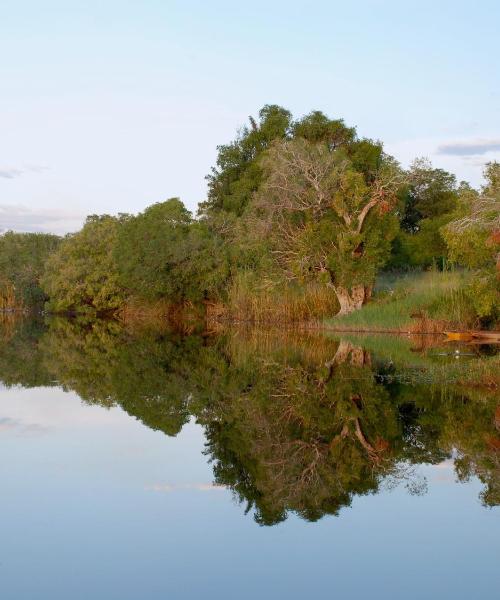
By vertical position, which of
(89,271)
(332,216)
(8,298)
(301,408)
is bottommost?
(8,298)

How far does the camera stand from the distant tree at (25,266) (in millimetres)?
75312

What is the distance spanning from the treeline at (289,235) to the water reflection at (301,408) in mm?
6510

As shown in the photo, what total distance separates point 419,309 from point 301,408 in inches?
731

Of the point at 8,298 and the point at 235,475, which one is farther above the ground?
the point at 235,475

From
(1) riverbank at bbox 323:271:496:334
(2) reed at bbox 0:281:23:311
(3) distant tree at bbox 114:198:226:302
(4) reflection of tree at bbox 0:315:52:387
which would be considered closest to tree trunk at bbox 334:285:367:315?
(1) riverbank at bbox 323:271:496:334

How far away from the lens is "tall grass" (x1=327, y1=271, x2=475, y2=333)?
29.7 m

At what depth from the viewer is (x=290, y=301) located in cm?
3759

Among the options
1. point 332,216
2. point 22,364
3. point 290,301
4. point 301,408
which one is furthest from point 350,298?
point 301,408

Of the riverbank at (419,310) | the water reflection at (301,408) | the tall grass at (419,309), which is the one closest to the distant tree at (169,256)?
the riverbank at (419,310)

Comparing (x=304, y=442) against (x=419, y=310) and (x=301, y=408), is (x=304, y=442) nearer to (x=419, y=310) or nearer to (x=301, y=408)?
(x=301, y=408)

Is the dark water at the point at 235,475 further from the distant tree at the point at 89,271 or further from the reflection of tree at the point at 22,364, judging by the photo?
the distant tree at the point at 89,271

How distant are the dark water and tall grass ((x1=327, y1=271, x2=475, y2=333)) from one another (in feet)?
35.7

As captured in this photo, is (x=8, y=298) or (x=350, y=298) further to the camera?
(x=8, y=298)

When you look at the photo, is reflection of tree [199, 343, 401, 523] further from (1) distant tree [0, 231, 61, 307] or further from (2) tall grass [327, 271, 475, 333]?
(1) distant tree [0, 231, 61, 307]
